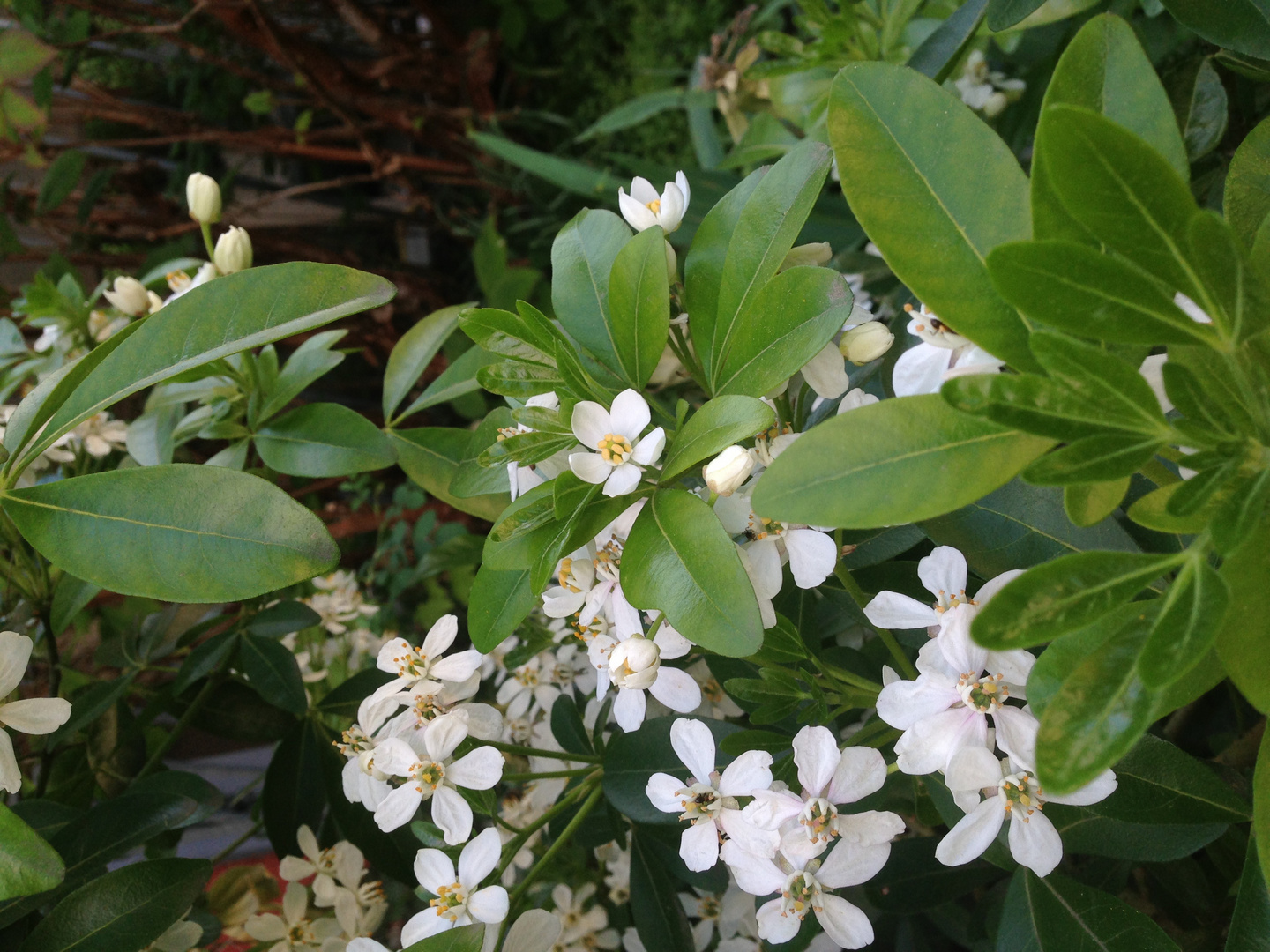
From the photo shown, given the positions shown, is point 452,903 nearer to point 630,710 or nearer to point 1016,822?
point 630,710

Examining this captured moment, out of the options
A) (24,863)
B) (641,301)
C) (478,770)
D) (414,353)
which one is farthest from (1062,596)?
(414,353)

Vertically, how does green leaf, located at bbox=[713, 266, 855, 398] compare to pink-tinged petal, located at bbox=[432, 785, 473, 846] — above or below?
above

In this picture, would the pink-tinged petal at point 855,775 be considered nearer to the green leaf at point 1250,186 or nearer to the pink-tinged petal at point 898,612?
the pink-tinged petal at point 898,612

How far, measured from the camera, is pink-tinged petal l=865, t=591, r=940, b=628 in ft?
1.48

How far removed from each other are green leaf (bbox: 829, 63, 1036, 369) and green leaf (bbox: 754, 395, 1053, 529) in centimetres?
4

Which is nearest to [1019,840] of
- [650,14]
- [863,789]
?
[863,789]

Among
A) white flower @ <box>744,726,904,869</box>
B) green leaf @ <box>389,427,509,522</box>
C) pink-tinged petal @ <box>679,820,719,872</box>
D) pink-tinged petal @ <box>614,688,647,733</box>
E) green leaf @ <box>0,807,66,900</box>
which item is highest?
green leaf @ <box>0,807,66,900</box>

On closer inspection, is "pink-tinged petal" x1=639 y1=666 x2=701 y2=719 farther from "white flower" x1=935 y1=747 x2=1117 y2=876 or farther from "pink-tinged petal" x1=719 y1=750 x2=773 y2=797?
"white flower" x1=935 y1=747 x2=1117 y2=876

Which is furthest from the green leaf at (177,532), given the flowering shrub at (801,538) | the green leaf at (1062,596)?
the green leaf at (1062,596)

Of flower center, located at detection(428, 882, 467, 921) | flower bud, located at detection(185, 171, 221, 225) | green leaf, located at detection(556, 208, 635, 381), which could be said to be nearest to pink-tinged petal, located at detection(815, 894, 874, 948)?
flower center, located at detection(428, 882, 467, 921)

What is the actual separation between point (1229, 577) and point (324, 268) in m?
0.47

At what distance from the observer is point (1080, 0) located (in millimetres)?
635

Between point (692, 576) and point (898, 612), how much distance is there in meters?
0.13

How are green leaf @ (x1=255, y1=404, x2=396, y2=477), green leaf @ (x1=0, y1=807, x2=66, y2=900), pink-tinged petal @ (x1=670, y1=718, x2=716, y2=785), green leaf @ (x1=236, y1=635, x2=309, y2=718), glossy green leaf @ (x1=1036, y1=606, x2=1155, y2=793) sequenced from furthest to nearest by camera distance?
1. green leaf @ (x1=236, y1=635, x2=309, y2=718)
2. green leaf @ (x1=255, y1=404, x2=396, y2=477)
3. pink-tinged petal @ (x1=670, y1=718, x2=716, y2=785)
4. green leaf @ (x1=0, y1=807, x2=66, y2=900)
5. glossy green leaf @ (x1=1036, y1=606, x2=1155, y2=793)
